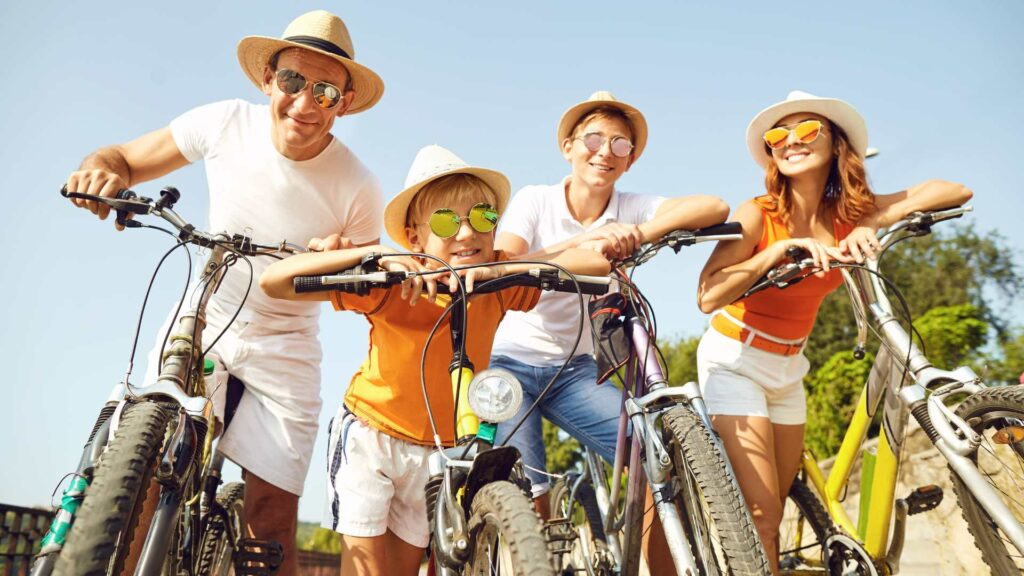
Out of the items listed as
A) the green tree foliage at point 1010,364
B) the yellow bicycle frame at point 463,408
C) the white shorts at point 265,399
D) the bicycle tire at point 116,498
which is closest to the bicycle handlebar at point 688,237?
the yellow bicycle frame at point 463,408

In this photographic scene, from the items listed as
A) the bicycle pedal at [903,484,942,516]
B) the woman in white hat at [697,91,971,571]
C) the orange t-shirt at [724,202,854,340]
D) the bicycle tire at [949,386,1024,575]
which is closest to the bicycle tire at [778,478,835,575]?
the woman in white hat at [697,91,971,571]

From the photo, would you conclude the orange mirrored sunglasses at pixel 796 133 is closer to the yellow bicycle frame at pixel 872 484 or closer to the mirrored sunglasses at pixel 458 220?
the yellow bicycle frame at pixel 872 484

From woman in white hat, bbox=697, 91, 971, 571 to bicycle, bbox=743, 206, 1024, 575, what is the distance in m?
0.22

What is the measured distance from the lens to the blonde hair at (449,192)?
310cm

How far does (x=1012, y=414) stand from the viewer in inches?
109

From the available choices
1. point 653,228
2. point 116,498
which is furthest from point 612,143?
point 116,498

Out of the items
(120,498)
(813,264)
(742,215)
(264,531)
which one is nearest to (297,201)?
(264,531)

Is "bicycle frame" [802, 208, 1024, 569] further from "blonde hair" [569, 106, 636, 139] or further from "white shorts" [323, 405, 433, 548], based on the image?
"white shorts" [323, 405, 433, 548]

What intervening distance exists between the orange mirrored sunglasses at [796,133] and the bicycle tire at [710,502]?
67.9 inches

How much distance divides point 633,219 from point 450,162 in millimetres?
1402

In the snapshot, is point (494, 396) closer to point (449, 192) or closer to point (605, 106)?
point (449, 192)

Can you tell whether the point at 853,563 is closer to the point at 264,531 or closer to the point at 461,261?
the point at 461,261

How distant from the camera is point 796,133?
3.76m

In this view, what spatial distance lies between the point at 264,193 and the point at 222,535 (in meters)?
1.67
